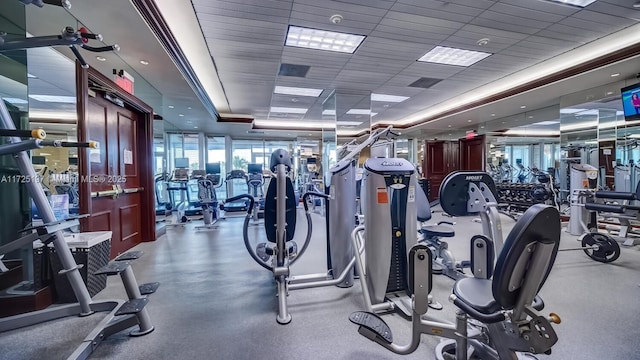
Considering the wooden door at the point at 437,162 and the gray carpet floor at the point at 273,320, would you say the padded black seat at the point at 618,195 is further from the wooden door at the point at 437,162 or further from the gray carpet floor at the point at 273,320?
the wooden door at the point at 437,162

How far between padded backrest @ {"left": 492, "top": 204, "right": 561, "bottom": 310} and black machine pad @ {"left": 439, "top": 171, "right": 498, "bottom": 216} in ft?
2.89

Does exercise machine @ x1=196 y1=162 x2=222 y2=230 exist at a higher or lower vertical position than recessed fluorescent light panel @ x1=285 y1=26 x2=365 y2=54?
lower

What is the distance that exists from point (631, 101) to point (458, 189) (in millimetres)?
5449

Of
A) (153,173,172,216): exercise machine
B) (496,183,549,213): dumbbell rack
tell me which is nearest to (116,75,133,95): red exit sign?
(153,173,172,216): exercise machine

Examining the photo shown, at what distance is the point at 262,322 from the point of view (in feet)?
7.31

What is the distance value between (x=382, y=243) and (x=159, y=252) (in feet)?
12.4

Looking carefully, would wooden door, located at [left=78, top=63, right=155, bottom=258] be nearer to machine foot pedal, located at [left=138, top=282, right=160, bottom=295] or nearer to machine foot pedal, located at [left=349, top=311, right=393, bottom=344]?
machine foot pedal, located at [left=138, top=282, right=160, bottom=295]

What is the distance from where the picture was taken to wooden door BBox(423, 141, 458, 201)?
1105 cm

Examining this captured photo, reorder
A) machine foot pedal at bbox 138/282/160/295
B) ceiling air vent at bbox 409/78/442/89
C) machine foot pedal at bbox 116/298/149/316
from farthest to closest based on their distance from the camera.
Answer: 1. ceiling air vent at bbox 409/78/442/89
2. machine foot pedal at bbox 138/282/160/295
3. machine foot pedal at bbox 116/298/149/316

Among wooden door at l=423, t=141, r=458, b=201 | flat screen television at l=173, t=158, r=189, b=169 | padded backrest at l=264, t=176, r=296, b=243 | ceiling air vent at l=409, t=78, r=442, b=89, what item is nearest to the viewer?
padded backrest at l=264, t=176, r=296, b=243

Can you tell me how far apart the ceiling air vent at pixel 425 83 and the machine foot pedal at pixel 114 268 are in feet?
20.5

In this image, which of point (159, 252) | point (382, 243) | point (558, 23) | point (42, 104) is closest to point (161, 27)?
point (42, 104)

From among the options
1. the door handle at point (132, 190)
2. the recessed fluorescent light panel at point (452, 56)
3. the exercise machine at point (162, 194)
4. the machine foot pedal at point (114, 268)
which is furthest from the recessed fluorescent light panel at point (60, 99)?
the recessed fluorescent light panel at point (452, 56)

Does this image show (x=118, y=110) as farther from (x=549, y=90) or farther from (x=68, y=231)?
(x=549, y=90)
